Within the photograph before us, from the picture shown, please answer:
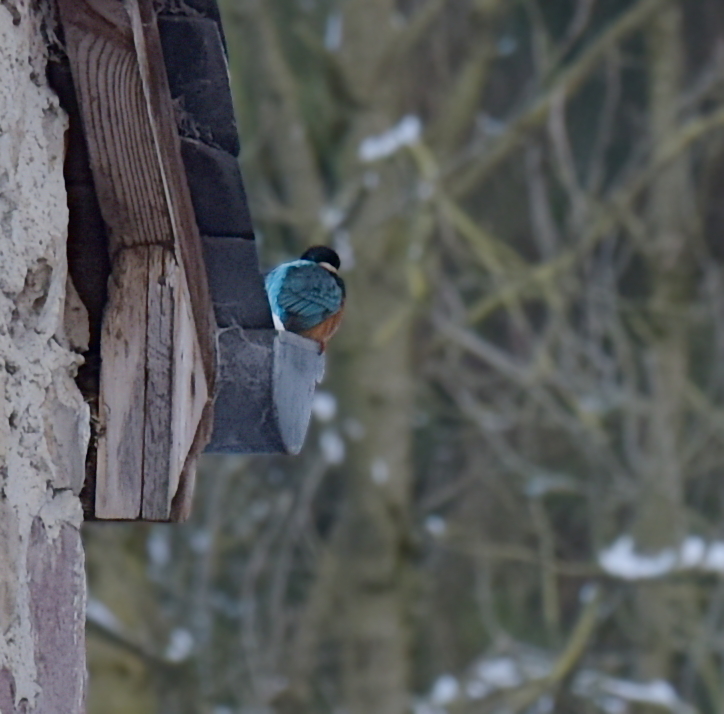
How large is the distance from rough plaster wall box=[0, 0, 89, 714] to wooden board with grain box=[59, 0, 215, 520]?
60mm

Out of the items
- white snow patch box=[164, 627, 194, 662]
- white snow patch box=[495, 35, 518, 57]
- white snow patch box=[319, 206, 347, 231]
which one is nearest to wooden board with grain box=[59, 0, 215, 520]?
white snow patch box=[164, 627, 194, 662]

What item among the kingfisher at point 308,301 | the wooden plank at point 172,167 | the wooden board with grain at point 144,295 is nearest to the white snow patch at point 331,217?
the kingfisher at point 308,301

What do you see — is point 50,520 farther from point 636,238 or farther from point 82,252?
point 636,238

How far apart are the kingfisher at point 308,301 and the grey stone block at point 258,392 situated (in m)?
0.23

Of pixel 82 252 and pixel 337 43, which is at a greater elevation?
pixel 337 43

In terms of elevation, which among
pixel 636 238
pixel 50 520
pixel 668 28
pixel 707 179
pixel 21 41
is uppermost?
pixel 668 28

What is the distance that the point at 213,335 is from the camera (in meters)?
1.84

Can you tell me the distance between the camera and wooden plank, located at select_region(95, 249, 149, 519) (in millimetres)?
1649

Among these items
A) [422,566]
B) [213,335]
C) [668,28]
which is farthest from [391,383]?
[213,335]

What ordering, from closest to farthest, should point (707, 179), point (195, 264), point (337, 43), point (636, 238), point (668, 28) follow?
point (195, 264) < point (337, 43) < point (636, 238) < point (668, 28) < point (707, 179)

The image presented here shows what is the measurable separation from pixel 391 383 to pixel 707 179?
325cm

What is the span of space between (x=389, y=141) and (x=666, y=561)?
2319 millimetres

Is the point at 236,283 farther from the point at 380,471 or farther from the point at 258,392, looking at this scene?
the point at 380,471

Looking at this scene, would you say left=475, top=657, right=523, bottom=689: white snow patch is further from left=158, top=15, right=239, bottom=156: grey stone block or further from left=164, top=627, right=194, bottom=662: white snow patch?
left=158, top=15, right=239, bottom=156: grey stone block
